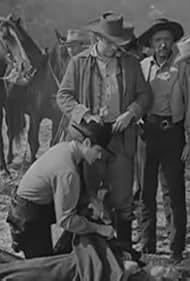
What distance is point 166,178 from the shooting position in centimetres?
442

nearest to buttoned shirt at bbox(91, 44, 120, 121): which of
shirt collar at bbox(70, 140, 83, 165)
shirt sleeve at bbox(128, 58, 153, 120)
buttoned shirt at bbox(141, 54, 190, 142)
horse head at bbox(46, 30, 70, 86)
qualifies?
shirt sleeve at bbox(128, 58, 153, 120)

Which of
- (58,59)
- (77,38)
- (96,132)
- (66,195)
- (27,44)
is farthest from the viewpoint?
(27,44)

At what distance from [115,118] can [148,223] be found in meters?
0.82

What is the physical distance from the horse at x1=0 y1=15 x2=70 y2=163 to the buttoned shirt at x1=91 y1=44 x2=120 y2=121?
2.69 metres

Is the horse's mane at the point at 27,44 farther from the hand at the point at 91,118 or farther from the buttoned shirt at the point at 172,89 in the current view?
the hand at the point at 91,118

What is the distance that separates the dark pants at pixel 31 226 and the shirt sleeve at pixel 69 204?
0.21m

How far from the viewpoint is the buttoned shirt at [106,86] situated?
4.14m

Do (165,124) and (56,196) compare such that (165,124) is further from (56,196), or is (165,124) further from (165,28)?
(56,196)

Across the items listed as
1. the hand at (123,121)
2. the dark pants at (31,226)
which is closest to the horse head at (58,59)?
the hand at (123,121)

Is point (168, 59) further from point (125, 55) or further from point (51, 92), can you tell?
point (51, 92)

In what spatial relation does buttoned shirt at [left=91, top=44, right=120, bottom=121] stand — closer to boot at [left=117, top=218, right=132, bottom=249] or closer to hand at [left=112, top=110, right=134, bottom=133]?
hand at [left=112, top=110, right=134, bottom=133]

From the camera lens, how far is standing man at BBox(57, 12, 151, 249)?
4.14m

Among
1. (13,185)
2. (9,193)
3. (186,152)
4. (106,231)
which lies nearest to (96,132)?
(106,231)

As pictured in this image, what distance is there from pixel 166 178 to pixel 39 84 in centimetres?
303
